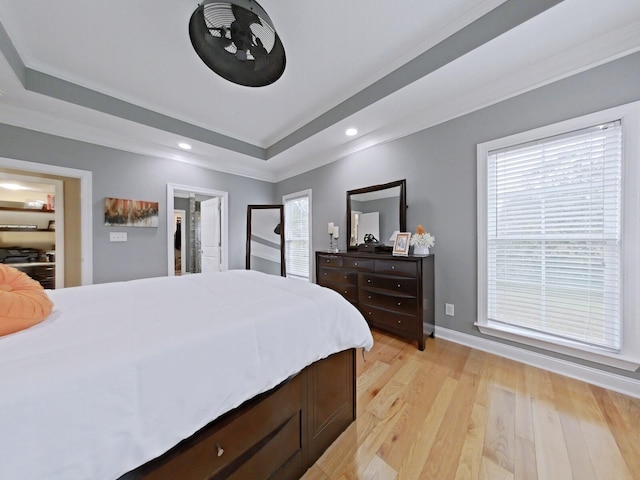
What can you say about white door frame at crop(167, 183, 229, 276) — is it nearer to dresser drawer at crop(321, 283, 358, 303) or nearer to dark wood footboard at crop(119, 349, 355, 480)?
dresser drawer at crop(321, 283, 358, 303)

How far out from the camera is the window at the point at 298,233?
4254 mm

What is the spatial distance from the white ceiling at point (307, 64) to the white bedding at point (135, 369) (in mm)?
2079

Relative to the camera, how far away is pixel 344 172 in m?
3.57

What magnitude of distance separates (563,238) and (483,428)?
5.18 ft

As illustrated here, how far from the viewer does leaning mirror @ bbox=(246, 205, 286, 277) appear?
4.48 metres

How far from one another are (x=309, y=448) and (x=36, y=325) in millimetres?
1257

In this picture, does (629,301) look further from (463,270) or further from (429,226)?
(429,226)

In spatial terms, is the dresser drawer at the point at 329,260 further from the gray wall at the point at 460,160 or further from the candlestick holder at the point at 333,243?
the gray wall at the point at 460,160

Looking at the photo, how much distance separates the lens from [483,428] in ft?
4.53

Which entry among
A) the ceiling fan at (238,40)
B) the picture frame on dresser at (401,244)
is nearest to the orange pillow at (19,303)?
the ceiling fan at (238,40)

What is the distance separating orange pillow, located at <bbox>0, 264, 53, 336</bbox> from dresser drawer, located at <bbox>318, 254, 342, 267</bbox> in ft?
8.26

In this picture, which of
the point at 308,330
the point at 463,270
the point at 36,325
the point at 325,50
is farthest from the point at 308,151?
the point at 36,325

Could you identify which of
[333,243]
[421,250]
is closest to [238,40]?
[421,250]

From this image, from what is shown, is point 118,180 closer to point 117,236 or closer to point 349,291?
point 117,236
